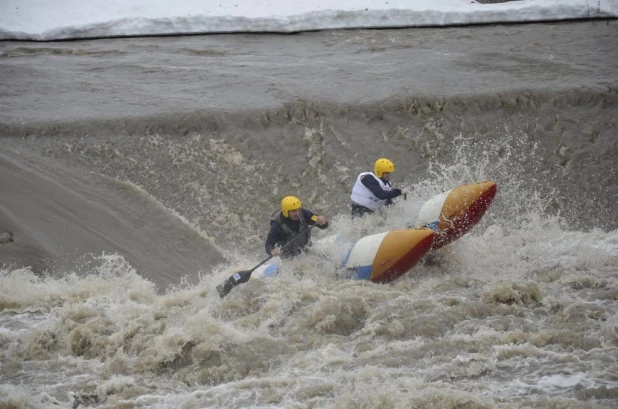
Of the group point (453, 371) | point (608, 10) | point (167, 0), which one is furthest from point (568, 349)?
point (167, 0)

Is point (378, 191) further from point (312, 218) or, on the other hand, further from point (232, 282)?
point (232, 282)

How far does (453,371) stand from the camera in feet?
20.6

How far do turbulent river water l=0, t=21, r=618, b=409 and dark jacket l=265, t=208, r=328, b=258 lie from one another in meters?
0.20

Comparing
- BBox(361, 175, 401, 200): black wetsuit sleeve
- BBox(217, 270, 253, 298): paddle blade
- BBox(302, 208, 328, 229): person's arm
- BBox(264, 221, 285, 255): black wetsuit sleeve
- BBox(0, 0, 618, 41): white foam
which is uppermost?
BBox(0, 0, 618, 41): white foam

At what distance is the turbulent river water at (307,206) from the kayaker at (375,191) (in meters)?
0.22

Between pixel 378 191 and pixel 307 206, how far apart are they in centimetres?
190

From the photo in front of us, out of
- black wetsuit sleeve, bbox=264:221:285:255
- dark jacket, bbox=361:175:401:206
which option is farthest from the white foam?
black wetsuit sleeve, bbox=264:221:285:255

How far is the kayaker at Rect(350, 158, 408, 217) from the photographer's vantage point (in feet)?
32.1

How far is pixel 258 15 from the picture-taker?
57.5 ft

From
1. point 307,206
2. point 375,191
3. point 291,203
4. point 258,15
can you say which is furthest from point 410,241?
point 258,15

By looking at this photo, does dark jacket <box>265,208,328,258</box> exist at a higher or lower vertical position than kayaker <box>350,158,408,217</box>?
lower

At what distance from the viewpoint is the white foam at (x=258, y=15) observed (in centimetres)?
1673

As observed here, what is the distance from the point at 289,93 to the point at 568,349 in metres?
7.66

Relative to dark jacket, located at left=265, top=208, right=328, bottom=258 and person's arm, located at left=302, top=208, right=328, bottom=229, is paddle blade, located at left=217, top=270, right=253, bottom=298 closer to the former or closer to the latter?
dark jacket, located at left=265, top=208, right=328, bottom=258
